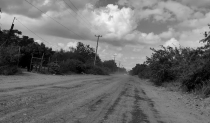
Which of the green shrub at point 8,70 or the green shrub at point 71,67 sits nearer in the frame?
the green shrub at point 8,70

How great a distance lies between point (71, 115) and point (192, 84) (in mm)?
11697

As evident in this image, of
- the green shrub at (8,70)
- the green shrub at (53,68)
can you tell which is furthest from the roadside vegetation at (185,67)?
the green shrub at (8,70)

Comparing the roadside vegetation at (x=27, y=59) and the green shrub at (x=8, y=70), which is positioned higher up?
the roadside vegetation at (x=27, y=59)

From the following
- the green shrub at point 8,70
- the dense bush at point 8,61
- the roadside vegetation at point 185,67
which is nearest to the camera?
the roadside vegetation at point 185,67

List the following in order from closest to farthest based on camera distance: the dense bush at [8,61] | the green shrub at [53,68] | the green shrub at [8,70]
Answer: the green shrub at [8,70] → the dense bush at [8,61] → the green shrub at [53,68]

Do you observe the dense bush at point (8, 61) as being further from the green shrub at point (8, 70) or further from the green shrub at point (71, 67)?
the green shrub at point (71, 67)

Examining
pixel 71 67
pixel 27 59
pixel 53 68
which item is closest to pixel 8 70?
pixel 53 68

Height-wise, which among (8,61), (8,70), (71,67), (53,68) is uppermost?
(71,67)

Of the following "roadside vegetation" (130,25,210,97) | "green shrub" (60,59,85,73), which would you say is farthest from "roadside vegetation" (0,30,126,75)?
"roadside vegetation" (130,25,210,97)

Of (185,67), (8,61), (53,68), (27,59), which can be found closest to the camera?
(185,67)

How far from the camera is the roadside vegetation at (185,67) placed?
13.7 m

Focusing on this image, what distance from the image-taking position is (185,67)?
1659 centimetres

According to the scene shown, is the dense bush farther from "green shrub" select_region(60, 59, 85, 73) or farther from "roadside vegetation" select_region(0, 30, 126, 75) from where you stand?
"green shrub" select_region(60, 59, 85, 73)

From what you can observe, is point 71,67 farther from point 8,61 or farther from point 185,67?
point 185,67
